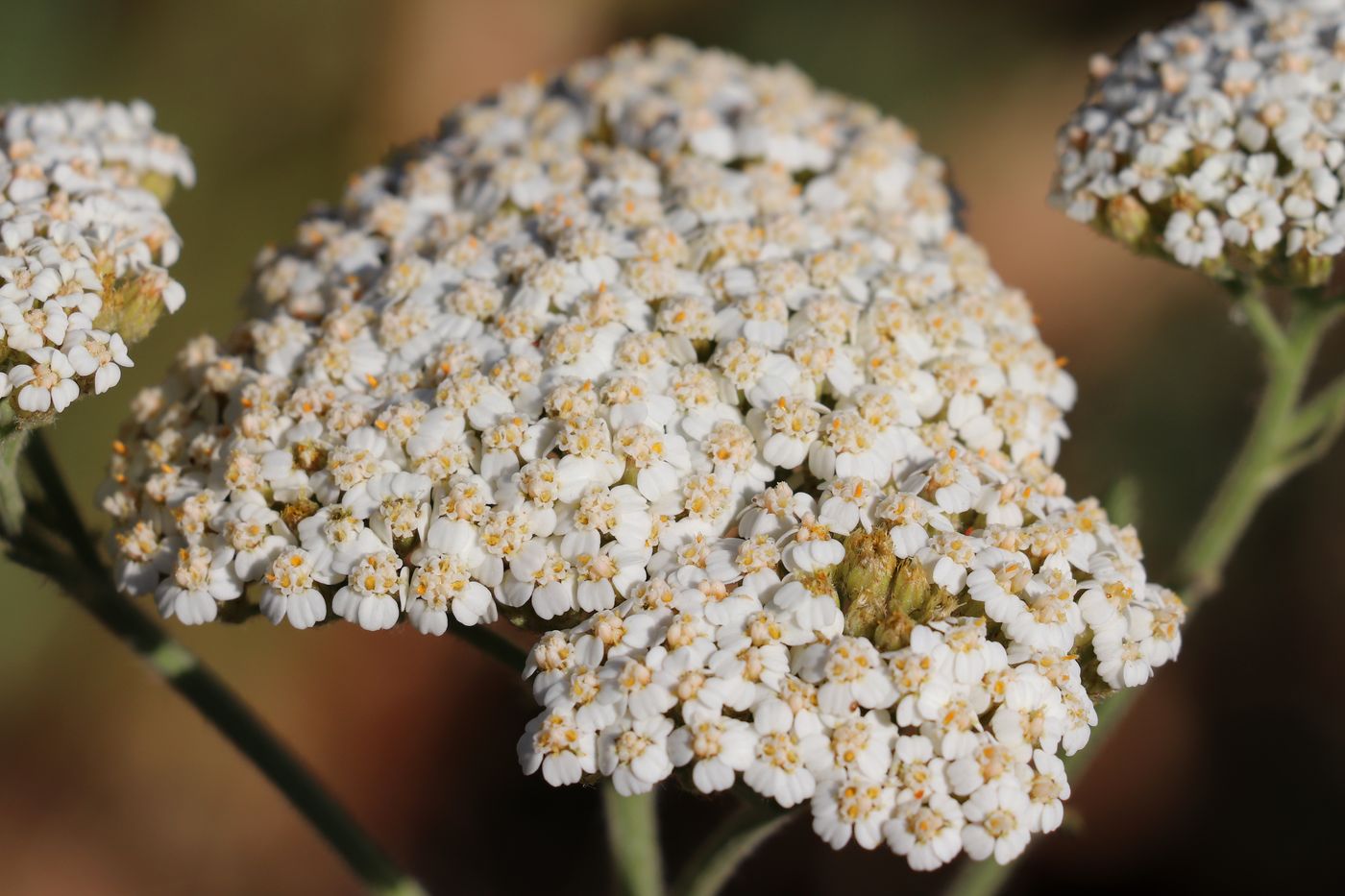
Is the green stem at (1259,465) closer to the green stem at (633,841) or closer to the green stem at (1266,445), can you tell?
the green stem at (1266,445)

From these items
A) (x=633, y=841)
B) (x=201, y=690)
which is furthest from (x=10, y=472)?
(x=633, y=841)

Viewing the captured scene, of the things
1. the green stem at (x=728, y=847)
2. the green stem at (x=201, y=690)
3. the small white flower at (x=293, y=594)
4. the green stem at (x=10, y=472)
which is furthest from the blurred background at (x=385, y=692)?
the small white flower at (x=293, y=594)

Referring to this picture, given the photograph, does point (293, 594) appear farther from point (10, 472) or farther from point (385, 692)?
point (385, 692)

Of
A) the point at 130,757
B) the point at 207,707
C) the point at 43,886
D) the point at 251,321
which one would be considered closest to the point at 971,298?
the point at 251,321

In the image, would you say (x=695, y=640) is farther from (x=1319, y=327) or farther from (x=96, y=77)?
(x=96, y=77)

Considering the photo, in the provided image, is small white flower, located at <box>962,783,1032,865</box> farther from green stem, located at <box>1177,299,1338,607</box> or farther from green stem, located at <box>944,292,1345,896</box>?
green stem, located at <box>1177,299,1338,607</box>

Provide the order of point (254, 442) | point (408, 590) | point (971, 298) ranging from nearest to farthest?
point (408, 590)
point (254, 442)
point (971, 298)
